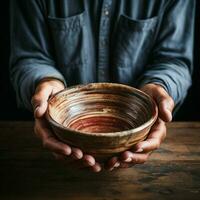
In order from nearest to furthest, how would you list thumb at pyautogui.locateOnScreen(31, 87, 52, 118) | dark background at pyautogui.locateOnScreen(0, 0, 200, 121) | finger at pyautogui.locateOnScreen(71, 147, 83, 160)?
finger at pyautogui.locateOnScreen(71, 147, 83, 160), thumb at pyautogui.locateOnScreen(31, 87, 52, 118), dark background at pyautogui.locateOnScreen(0, 0, 200, 121)

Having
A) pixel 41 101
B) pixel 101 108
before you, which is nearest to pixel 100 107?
pixel 101 108

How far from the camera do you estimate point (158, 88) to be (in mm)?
1194

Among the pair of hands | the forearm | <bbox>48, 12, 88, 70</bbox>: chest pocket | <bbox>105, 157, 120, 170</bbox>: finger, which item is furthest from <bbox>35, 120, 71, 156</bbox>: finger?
<bbox>48, 12, 88, 70</bbox>: chest pocket

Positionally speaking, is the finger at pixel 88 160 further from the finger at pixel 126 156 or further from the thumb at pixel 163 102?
the thumb at pixel 163 102

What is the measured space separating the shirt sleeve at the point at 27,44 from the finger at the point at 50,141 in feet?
0.98

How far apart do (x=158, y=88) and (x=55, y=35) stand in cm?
44

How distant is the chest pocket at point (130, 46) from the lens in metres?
1.39

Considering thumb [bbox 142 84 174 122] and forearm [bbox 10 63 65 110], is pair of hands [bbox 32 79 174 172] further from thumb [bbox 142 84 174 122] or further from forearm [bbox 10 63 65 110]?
forearm [bbox 10 63 65 110]

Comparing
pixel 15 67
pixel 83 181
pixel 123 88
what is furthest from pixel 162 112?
pixel 15 67

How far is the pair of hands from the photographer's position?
949 millimetres

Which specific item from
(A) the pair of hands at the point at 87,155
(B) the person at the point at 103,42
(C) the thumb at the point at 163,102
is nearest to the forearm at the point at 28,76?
(B) the person at the point at 103,42

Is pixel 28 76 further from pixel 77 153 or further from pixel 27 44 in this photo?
pixel 77 153

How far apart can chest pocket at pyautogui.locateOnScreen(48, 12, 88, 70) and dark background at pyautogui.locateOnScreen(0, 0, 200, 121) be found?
0.34 m

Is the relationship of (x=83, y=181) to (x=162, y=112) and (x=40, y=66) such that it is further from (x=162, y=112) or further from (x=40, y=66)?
(x=40, y=66)
